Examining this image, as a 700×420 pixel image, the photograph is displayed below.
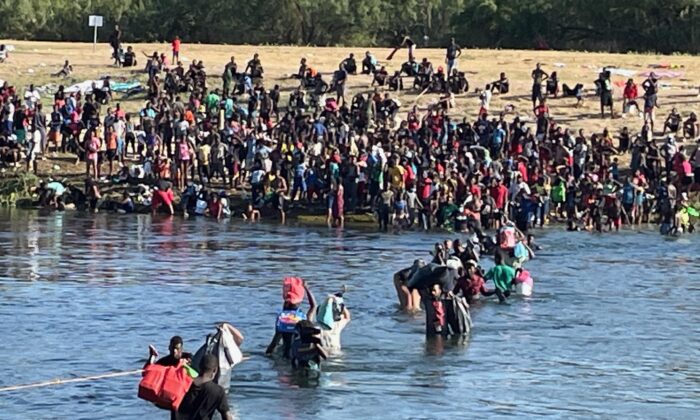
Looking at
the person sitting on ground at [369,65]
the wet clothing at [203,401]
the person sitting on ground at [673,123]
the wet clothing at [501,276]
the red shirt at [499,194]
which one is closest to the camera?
the wet clothing at [203,401]

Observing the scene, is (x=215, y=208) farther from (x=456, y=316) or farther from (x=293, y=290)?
(x=293, y=290)

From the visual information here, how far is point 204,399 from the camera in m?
16.5

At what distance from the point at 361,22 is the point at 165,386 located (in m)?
76.8

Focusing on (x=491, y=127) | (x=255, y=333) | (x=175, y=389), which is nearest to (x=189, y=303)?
(x=255, y=333)

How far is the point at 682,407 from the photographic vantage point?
23000 mm

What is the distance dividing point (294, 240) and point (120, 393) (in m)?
19.9

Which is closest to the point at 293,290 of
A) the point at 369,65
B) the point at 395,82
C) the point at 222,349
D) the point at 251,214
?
the point at 222,349

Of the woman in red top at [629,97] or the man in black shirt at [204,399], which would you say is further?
the woman in red top at [629,97]

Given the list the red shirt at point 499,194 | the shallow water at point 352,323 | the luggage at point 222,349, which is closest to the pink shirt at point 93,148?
the shallow water at point 352,323

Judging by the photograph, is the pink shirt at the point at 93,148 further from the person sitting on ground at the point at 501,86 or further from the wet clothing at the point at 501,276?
the wet clothing at the point at 501,276

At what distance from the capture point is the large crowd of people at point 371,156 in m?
45.2

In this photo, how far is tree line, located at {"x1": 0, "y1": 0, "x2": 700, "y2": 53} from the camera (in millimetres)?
86312

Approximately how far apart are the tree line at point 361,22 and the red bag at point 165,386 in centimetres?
6954

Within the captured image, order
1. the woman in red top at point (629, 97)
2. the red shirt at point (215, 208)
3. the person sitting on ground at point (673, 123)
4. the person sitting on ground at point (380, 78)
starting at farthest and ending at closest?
→ the person sitting on ground at point (380, 78) < the woman in red top at point (629, 97) < the person sitting on ground at point (673, 123) < the red shirt at point (215, 208)
